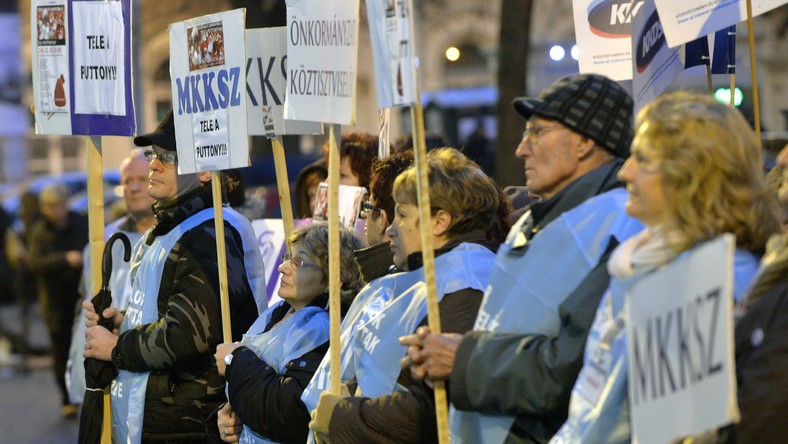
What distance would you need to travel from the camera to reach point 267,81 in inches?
232

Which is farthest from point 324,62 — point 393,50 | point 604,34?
point 604,34

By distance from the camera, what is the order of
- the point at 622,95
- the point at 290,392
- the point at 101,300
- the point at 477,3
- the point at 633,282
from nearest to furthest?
the point at 633,282, the point at 622,95, the point at 290,392, the point at 101,300, the point at 477,3

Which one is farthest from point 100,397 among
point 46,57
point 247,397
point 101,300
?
point 46,57

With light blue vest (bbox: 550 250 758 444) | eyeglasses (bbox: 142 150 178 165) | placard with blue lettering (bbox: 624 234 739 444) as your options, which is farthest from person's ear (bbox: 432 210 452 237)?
eyeglasses (bbox: 142 150 178 165)

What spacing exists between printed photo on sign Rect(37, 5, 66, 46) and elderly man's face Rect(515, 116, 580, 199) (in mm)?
2937

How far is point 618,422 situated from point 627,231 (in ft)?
2.03

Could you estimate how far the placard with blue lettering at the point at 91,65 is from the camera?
19.7ft

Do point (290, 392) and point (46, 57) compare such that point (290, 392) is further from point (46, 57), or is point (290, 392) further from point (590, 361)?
point (46, 57)

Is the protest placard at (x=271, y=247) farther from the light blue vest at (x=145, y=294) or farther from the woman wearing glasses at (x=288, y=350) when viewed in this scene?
the woman wearing glasses at (x=288, y=350)

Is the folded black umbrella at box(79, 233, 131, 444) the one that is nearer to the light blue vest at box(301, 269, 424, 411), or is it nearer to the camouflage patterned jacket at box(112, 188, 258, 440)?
the camouflage patterned jacket at box(112, 188, 258, 440)

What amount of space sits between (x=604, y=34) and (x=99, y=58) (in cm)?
222

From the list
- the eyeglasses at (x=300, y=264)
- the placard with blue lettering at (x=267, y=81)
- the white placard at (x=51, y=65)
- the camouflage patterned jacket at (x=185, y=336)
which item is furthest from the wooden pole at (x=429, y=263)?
the white placard at (x=51, y=65)

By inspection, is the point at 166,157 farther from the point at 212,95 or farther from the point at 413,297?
the point at 413,297

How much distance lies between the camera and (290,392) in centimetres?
476
